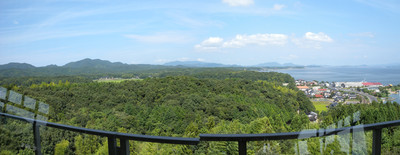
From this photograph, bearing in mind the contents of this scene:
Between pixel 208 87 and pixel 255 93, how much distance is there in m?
9.44

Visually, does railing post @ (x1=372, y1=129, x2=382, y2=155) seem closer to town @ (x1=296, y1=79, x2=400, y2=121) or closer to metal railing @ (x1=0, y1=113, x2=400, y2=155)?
metal railing @ (x1=0, y1=113, x2=400, y2=155)

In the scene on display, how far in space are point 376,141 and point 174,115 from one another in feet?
91.0

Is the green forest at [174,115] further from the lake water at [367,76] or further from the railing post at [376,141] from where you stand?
the lake water at [367,76]

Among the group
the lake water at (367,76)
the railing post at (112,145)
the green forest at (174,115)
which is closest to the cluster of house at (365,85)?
the lake water at (367,76)

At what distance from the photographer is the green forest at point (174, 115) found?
4.87 feet

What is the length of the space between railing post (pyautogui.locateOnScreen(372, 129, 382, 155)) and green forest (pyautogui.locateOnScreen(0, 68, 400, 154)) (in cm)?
3

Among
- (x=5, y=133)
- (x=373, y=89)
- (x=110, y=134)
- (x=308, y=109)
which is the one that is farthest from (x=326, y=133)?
(x=373, y=89)

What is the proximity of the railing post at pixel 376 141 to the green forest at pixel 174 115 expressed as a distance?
0.03 metres

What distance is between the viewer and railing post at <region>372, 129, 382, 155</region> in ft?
4.05

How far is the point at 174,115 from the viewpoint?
92.9ft

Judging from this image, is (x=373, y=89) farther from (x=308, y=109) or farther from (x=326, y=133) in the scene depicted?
(x=326, y=133)

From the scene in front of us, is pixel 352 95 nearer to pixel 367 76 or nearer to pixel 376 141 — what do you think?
pixel 367 76

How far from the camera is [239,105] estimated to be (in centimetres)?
3312

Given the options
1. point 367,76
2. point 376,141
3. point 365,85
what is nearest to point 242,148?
point 376,141
